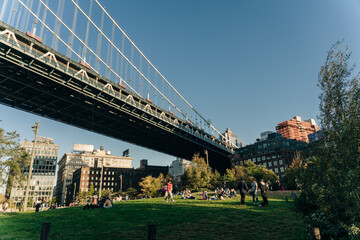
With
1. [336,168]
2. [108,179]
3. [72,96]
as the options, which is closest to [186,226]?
[336,168]

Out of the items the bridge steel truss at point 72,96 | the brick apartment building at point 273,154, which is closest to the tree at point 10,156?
the bridge steel truss at point 72,96

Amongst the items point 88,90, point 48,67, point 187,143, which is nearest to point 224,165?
point 187,143

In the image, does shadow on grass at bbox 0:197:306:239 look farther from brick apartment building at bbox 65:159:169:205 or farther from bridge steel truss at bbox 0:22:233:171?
brick apartment building at bbox 65:159:169:205

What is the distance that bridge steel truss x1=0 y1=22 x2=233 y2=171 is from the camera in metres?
37.8

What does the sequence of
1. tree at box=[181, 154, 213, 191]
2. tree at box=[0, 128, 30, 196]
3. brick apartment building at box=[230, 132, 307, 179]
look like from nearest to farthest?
tree at box=[0, 128, 30, 196]
tree at box=[181, 154, 213, 191]
brick apartment building at box=[230, 132, 307, 179]

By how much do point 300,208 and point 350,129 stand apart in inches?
151

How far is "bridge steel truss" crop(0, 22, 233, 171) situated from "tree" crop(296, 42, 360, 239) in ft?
128

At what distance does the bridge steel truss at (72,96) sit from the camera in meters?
37.8

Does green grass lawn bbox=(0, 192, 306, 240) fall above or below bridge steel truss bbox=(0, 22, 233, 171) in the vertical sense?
below

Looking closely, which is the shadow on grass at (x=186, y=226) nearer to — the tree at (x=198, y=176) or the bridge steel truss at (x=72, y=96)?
the bridge steel truss at (x=72, y=96)

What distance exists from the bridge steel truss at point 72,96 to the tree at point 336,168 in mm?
38879

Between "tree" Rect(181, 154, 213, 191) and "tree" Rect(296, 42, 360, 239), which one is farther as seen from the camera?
"tree" Rect(181, 154, 213, 191)

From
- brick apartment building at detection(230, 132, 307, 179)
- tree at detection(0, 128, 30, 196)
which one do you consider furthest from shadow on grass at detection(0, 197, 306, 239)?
brick apartment building at detection(230, 132, 307, 179)

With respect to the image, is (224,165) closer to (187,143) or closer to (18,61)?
(187,143)
